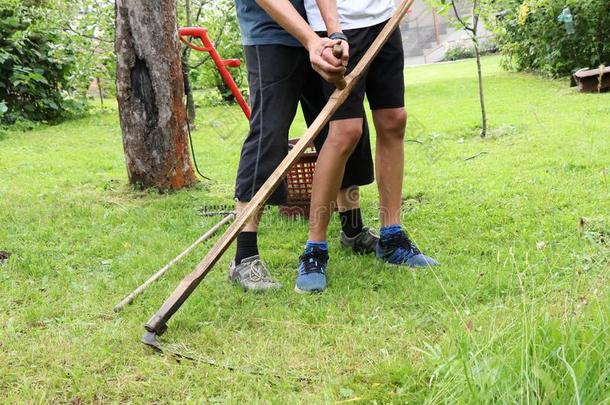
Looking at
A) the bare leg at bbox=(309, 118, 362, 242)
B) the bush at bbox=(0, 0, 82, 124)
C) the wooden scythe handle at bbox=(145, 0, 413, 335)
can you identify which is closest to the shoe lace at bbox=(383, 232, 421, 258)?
the bare leg at bbox=(309, 118, 362, 242)

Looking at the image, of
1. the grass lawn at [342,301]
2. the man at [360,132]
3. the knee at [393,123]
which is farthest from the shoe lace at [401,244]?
the knee at [393,123]

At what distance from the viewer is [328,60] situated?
2.37 meters

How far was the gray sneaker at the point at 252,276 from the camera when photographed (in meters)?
2.66

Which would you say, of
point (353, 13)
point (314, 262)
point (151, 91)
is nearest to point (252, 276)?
point (314, 262)

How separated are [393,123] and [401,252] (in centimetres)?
54

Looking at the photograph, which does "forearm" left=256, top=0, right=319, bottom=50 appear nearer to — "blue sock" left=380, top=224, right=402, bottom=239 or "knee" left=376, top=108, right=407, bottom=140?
"knee" left=376, top=108, right=407, bottom=140

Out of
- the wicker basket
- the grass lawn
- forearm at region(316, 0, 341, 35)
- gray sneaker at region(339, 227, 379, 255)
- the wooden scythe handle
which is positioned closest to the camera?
the grass lawn

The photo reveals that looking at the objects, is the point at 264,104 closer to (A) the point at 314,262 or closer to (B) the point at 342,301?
(A) the point at 314,262

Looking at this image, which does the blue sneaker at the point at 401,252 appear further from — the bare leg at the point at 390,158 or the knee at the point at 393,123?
the knee at the point at 393,123

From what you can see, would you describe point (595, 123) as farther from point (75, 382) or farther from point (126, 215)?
point (75, 382)

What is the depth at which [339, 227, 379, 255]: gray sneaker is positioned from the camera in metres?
3.09

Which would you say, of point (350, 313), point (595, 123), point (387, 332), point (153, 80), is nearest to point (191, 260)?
point (350, 313)

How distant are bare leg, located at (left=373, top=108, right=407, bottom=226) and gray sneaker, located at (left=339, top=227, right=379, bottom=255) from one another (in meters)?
0.14

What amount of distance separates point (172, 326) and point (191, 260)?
0.77 meters
